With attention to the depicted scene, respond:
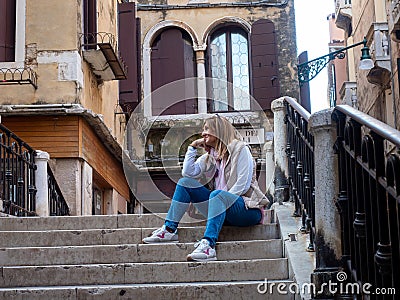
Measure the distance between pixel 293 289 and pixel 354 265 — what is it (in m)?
0.73

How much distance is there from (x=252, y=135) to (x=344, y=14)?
21.0 ft

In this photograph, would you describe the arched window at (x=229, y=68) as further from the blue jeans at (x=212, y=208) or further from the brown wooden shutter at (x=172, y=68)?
the blue jeans at (x=212, y=208)

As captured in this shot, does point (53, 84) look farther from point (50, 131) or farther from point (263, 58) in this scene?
point (263, 58)

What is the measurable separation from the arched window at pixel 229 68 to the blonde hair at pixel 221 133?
1379cm

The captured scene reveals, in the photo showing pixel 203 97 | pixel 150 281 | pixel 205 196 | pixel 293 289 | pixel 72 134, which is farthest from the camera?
pixel 203 97

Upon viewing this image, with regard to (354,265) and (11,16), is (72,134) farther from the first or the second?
Result: (354,265)

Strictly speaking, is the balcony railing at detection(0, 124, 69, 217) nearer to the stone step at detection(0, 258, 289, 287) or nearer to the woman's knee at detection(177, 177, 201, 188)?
the woman's knee at detection(177, 177, 201, 188)

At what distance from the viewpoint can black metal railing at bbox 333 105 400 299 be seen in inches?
140

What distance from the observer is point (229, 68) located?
20.9 metres

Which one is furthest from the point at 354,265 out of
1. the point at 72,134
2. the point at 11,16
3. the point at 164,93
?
the point at 164,93

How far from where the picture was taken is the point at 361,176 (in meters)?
4.20

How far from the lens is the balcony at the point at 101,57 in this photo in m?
13.4

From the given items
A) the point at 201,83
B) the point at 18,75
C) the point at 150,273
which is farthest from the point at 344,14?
the point at 150,273

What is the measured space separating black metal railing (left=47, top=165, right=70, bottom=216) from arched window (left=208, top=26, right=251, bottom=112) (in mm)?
8999
